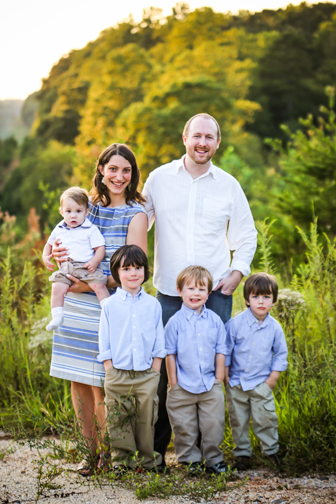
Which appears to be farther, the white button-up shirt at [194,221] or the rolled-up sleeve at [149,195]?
the rolled-up sleeve at [149,195]

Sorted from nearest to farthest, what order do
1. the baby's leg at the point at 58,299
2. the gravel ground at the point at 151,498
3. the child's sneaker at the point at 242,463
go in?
the gravel ground at the point at 151,498, the baby's leg at the point at 58,299, the child's sneaker at the point at 242,463

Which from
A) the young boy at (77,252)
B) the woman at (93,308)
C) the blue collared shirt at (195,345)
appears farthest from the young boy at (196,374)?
the young boy at (77,252)

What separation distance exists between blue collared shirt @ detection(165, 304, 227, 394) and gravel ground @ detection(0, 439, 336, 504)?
643 mm

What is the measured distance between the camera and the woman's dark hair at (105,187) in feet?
10.5

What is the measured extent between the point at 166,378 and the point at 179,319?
479 mm

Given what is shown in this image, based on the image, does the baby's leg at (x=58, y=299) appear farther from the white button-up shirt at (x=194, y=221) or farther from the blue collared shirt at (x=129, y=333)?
the white button-up shirt at (x=194, y=221)

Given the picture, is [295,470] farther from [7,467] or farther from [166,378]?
[7,467]

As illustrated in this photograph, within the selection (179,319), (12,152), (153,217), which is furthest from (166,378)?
(12,152)

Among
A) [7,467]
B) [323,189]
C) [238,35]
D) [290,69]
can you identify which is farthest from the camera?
[238,35]

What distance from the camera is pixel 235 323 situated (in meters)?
3.27

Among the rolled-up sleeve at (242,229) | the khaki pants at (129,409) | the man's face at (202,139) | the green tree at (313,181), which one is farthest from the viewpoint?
the green tree at (313,181)

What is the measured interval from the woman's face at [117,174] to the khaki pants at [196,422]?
1376 millimetres

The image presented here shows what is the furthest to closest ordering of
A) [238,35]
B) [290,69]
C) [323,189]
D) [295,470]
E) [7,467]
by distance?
[238,35] < [290,69] < [323,189] < [7,467] < [295,470]

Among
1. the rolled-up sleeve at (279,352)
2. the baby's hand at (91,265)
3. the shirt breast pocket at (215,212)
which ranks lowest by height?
the rolled-up sleeve at (279,352)
